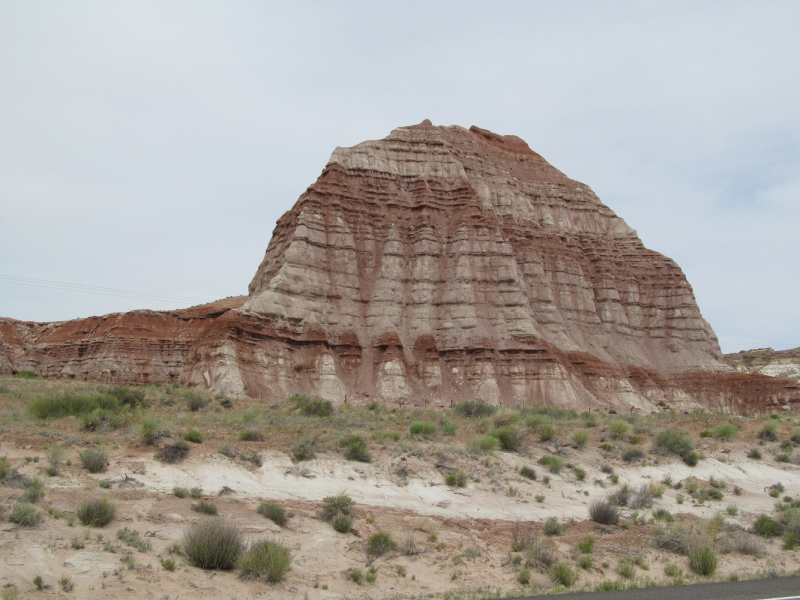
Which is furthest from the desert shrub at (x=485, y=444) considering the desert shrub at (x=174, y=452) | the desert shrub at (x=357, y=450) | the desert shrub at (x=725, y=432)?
the desert shrub at (x=725, y=432)

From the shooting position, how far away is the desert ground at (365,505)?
35.2 feet

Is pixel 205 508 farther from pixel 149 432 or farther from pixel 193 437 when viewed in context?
pixel 193 437

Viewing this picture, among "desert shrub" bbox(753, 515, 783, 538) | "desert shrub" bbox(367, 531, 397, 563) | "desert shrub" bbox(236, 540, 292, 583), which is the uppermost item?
"desert shrub" bbox(236, 540, 292, 583)

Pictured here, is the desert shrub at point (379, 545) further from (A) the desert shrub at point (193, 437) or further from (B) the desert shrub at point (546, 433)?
(B) the desert shrub at point (546, 433)

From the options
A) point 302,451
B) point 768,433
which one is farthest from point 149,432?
point 768,433

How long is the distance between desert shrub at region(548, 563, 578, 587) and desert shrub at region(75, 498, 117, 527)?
28.7 ft

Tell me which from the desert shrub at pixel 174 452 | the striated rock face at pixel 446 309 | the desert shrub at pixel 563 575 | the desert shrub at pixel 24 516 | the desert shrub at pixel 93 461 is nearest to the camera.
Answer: the desert shrub at pixel 24 516

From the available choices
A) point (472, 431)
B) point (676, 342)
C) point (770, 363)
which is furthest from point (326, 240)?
point (770, 363)

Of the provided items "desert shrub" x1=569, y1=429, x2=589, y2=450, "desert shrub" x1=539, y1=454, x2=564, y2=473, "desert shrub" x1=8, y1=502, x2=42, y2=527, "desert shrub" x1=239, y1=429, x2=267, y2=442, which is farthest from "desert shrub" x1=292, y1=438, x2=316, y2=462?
"desert shrub" x1=569, y1=429, x2=589, y2=450

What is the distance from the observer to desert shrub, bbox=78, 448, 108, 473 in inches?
559

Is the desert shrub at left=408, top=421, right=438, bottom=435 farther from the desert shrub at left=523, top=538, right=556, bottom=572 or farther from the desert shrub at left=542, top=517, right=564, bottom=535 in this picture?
the desert shrub at left=523, top=538, right=556, bottom=572

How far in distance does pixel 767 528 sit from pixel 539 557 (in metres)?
8.35

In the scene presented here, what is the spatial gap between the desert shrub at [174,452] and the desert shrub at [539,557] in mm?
9061

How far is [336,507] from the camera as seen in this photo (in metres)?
14.5
